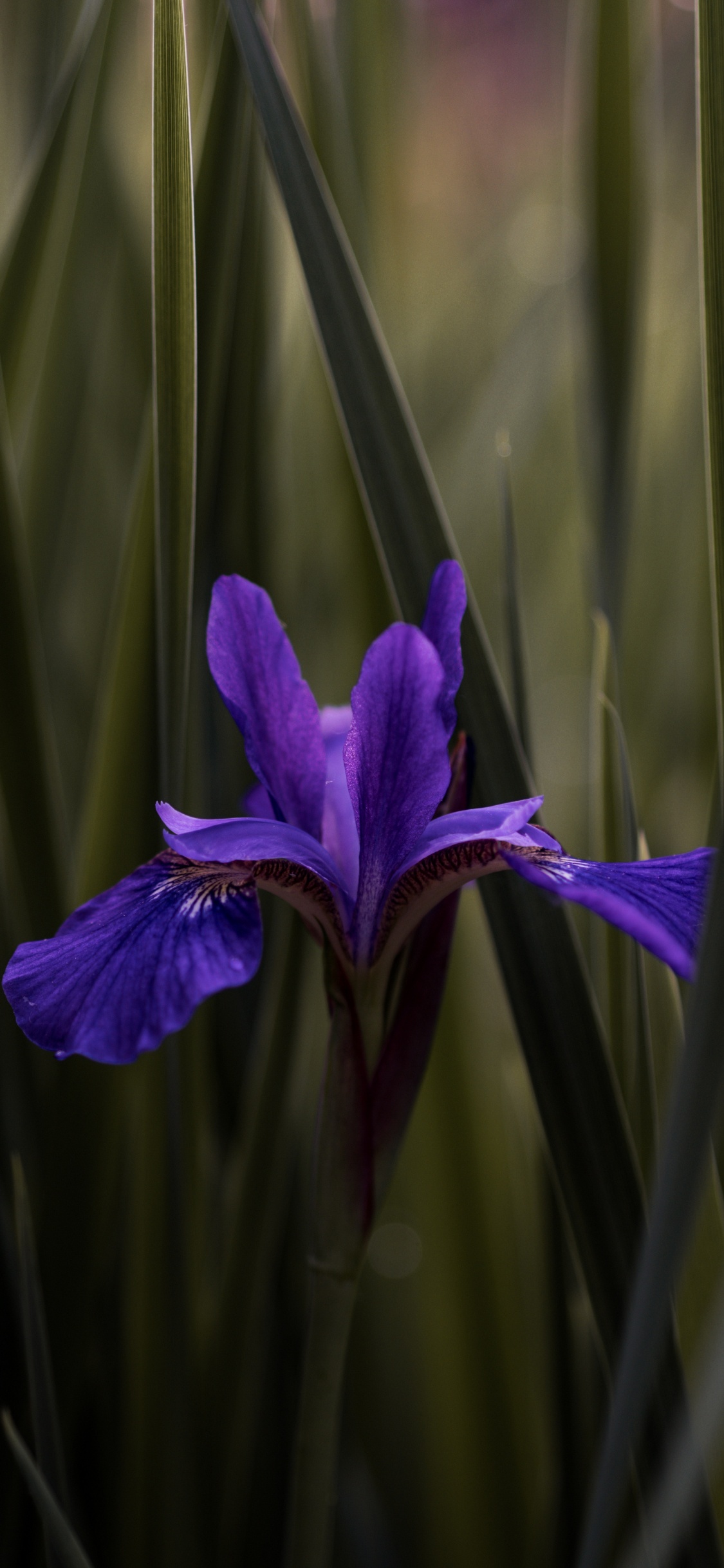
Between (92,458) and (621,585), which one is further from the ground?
(92,458)

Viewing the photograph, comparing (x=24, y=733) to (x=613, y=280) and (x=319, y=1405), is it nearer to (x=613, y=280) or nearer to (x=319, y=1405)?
(x=319, y=1405)

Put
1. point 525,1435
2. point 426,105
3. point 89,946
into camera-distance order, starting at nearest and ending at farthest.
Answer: point 89,946 < point 525,1435 < point 426,105

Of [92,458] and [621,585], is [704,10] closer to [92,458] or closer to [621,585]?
[621,585]

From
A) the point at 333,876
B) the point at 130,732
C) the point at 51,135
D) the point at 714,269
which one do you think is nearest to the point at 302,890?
the point at 333,876

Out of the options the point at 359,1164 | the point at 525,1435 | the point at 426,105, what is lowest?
the point at 525,1435

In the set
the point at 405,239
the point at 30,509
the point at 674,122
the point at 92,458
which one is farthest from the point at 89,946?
the point at 674,122

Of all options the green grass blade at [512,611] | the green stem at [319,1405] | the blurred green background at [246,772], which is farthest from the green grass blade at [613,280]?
the green stem at [319,1405]

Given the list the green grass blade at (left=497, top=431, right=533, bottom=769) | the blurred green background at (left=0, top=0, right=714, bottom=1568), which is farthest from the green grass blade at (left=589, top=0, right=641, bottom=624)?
the green grass blade at (left=497, top=431, right=533, bottom=769)

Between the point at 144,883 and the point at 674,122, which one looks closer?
the point at 144,883
